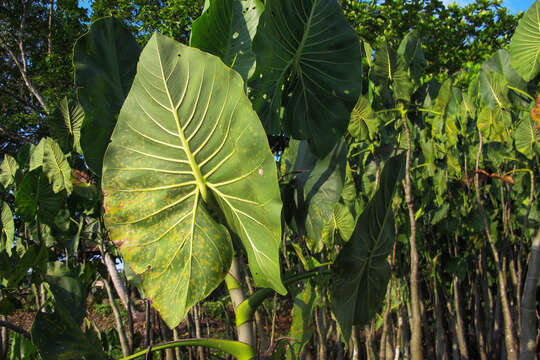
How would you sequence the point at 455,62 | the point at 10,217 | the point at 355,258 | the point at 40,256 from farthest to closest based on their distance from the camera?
1. the point at 455,62
2. the point at 10,217
3. the point at 40,256
4. the point at 355,258

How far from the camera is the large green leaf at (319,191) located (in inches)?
21.8

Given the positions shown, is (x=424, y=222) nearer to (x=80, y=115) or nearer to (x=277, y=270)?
(x=80, y=115)

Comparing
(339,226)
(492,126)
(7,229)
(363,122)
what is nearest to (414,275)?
(339,226)

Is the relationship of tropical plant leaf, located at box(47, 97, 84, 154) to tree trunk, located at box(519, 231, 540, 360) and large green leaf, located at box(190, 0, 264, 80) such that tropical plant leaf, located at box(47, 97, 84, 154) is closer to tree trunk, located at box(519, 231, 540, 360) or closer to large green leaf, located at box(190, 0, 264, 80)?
large green leaf, located at box(190, 0, 264, 80)

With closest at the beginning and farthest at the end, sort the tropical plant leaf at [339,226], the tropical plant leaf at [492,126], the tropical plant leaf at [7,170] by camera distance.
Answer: the tropical plant leaf at [339,226]
the tropical plant leaf at [492,126]
the tropical plant leaf at [7,170]

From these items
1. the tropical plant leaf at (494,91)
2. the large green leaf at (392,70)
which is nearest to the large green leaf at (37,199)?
the large green leaf at (392,70)

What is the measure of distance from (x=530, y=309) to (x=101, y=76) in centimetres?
145

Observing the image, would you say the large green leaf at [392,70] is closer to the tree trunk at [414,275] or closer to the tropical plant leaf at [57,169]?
the tree trunk at [414,275]

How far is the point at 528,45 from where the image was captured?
48.7 inches

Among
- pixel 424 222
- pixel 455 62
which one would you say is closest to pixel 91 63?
pixel 424 222

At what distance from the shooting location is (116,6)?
202 inches

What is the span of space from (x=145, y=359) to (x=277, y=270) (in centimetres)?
24

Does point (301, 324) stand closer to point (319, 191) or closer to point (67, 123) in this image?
point (319, 191)

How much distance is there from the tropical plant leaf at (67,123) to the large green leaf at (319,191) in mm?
745
